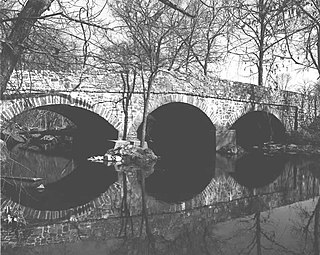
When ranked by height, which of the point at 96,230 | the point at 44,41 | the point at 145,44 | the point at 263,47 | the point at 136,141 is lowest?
the point at 96,230

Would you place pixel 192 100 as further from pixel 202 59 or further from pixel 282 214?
pixel 282 214

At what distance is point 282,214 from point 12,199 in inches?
133

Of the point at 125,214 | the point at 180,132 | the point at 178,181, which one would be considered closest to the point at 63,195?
the point at 125,214

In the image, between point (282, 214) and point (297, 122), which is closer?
point (282, 214)

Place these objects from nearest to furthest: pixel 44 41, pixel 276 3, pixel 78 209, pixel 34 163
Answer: pixel 44 41
pixel 276 3
pixel 78 209
pixel 34 163

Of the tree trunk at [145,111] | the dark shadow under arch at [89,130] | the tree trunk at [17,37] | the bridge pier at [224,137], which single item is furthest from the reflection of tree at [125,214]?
the bridge pier at [224,137]

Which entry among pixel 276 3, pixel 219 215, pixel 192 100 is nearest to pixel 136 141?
pixel 192 100

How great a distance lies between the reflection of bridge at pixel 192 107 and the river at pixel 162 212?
7.51 feet

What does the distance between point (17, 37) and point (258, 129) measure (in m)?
14.6

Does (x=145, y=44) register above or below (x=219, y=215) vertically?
above

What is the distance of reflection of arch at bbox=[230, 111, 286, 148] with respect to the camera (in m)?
15.1

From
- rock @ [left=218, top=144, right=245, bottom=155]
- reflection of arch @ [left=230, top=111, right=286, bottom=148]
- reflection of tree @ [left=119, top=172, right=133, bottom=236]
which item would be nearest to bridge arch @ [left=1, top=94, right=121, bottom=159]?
reflection of tree @ [left=119, top=172, right=133, bottom=236]

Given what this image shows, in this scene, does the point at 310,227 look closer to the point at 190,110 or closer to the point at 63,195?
the point at 63,195

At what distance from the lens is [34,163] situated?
395 inches
